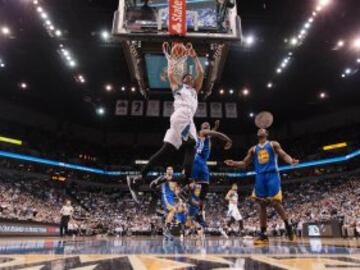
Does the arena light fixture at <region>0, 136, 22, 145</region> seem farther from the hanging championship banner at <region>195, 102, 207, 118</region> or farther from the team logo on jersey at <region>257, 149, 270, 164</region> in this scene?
the team logo on jersey at <region>257, 149, 270, 164</region>

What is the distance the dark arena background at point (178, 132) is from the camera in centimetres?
531

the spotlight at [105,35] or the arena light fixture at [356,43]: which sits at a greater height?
the spotlight at [105,35]

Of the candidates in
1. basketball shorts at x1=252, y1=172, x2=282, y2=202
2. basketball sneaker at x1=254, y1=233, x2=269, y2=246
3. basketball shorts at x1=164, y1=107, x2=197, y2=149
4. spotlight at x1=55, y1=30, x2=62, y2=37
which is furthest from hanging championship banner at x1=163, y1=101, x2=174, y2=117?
basketball shorts at x1=164, y1=107, x2=197, y2=149

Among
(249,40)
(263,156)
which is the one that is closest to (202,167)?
(263,156)

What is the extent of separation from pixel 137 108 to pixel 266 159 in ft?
60.7

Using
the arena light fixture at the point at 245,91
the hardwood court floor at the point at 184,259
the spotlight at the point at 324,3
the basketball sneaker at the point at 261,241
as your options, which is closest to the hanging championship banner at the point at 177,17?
the basketball sneaker at the point at 261,241

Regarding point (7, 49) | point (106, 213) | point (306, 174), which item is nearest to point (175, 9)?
point (7, 49)

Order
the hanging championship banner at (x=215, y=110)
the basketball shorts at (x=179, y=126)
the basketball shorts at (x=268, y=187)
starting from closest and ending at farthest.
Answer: the basketball shorts at (x=179, y=126) < the basketball shorts at (x=268, y=187) < the hanging championship banner at (x=215, y=110)

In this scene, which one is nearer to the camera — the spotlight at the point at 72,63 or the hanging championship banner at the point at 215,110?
the spotlight at the point at 72,63

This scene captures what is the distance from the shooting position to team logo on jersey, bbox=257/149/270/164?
680 cm

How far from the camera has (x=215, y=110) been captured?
24.7 m

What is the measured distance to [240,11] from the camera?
57.1 feet

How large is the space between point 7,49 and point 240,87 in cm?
1744

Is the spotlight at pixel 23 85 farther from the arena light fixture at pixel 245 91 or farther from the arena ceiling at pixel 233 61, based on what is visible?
the arena light fixture at pixel 245 91
